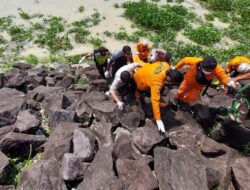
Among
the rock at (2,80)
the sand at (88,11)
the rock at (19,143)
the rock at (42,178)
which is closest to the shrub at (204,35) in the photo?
the sand at (88,11)

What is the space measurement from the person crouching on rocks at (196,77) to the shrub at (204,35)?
21.3 ft

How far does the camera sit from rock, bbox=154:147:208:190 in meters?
6.60

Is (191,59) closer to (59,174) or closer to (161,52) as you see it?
(161,52)

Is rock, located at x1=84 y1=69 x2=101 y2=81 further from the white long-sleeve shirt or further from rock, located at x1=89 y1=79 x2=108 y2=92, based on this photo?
the white long-sleeve shirt

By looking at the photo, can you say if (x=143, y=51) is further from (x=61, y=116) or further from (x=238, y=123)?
(x=238, y=123)

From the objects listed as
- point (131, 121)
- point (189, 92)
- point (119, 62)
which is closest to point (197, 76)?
point (189, 92)

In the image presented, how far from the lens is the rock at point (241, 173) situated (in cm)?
679

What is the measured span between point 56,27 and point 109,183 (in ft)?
36.4

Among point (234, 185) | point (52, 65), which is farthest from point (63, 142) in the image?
point (52, 65)

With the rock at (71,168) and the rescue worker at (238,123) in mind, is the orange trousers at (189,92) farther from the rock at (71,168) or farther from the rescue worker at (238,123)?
the rock at (71,168)

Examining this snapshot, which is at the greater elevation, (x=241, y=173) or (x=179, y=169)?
(x=179, y=169)

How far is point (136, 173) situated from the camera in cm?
693

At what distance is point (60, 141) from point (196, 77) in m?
3.38

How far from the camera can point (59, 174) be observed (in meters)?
7.03
